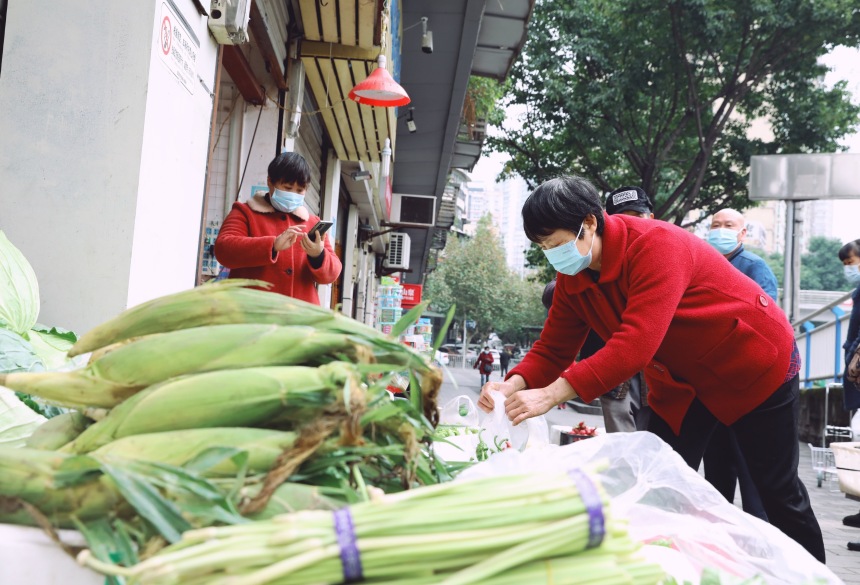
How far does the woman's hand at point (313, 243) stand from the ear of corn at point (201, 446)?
2599 millimetres

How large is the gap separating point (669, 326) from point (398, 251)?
952 inches

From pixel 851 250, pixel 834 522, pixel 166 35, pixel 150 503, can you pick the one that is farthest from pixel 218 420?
pixel 851 250

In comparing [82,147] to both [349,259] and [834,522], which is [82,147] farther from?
[349,259]

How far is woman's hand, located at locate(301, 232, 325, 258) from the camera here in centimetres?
→ 375

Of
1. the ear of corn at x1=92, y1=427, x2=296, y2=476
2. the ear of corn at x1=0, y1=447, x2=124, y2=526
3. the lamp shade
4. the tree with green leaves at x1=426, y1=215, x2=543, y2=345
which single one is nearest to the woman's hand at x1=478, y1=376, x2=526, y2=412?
the ear of corn at x1=92, y1=427, x2=296, y2=476

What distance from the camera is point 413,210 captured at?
20453mm

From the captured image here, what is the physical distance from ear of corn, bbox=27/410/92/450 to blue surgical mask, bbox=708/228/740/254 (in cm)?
495

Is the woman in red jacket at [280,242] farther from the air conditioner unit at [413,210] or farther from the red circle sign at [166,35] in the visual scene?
the air conditioner unit at [413,210]

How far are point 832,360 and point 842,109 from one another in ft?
21.2

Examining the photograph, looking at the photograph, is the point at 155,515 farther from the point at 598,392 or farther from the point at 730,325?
the point at 730,325

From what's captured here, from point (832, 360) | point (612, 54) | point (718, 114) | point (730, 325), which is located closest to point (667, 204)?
point (718, 114)

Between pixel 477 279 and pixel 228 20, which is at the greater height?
pixel 477 279

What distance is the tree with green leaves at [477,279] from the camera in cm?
6138

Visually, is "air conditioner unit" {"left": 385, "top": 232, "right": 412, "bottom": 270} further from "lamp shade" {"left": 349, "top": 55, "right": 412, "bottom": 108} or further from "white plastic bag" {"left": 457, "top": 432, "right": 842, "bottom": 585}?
"white plastic bag" {"left": 457, "top": 432, "right": 842, "bottom": 585}
